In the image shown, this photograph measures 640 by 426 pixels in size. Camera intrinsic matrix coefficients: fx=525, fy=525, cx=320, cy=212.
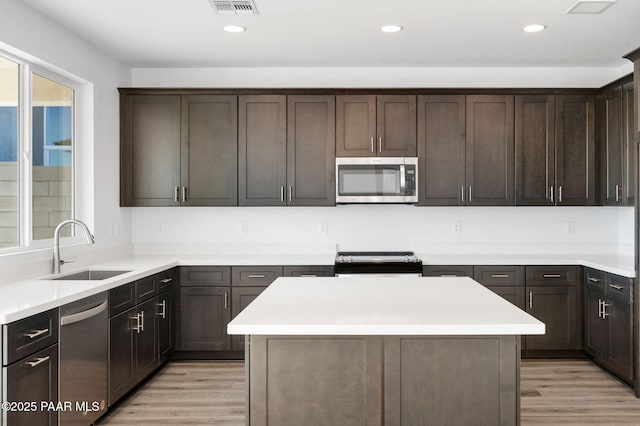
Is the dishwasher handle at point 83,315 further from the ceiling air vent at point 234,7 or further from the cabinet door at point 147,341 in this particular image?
the ceiling air vent at point 234,7

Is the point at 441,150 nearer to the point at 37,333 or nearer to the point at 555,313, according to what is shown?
the point at 555,313

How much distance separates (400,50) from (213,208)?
7.30 feet

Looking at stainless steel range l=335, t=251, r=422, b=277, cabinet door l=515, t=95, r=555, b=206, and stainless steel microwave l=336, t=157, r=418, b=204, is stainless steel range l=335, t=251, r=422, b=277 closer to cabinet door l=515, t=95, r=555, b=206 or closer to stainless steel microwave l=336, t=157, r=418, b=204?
stainless steel microwave l=336, t=157, r=418, b=204

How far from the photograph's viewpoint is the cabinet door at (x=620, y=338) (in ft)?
12.2

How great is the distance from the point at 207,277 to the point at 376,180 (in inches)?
65.7

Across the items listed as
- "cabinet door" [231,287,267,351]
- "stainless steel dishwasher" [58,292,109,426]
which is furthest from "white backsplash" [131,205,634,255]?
"stainless steel dishwasher" [58,292,109,426]

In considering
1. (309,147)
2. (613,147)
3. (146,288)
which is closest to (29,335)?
(146,288)

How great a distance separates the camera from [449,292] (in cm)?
274

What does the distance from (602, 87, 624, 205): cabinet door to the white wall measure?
4.25 meters

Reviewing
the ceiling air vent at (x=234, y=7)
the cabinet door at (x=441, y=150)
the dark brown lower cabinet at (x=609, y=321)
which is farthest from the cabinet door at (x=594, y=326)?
the ceiling air vent at (x=234, y=7)

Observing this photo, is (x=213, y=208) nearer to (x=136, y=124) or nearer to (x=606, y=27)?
(x=136, y=124)

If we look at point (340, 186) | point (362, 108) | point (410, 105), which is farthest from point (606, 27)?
point (340, 186)

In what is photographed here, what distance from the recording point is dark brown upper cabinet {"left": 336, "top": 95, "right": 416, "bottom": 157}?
4.61 meters

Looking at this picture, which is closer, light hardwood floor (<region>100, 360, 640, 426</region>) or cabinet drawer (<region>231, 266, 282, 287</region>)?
light hardwood floor (<region>100, 360, 640, 426</region>)
